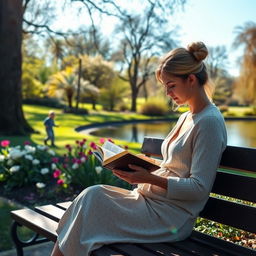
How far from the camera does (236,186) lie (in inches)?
103

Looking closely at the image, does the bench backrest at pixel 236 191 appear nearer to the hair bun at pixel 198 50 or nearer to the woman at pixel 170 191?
the woman at pixel 170 191

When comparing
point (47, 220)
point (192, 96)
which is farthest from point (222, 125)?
point (47, 220)

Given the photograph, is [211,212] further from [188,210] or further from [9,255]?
[9,255]

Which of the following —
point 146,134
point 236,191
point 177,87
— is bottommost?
point 146,134

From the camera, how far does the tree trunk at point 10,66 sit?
1262cm

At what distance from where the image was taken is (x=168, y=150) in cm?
267

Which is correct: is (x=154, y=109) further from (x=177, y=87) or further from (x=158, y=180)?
(x=158, y=180)

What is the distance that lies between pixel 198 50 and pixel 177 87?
0.80 ft

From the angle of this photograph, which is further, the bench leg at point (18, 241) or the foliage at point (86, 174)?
the foliage at point (86, 174)

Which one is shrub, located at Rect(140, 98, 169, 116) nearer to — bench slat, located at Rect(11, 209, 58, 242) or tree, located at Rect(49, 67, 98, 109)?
tree, located at Rect(49, 67, 98, 109)

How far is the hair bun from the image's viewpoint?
2.45 metres

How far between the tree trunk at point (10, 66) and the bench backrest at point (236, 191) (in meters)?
11.0

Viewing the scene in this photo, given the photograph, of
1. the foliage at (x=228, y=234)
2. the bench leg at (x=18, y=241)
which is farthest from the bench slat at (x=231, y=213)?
the bench leg at (x=18, y=241)

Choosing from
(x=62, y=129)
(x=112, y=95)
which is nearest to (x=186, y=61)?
(x=62, y=129)
